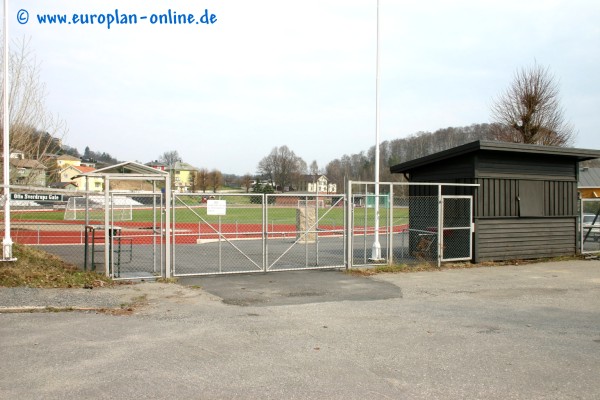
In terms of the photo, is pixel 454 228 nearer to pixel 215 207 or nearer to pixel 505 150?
pixel 505 150

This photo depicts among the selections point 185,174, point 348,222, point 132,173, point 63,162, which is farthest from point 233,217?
point 185,174

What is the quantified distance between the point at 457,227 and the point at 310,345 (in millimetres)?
9394

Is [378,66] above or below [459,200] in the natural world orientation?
above

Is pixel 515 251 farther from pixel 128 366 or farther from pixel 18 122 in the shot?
pixel 18 122

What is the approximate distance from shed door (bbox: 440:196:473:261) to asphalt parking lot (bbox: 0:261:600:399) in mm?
4163

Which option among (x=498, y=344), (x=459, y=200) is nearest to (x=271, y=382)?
(x=498, y=344)

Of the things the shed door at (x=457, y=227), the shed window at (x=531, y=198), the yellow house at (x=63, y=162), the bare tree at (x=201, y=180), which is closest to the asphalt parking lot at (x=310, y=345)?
the shed door at (x=457, y=227)

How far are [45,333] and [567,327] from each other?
7.50 meters

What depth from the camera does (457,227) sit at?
14852 mm

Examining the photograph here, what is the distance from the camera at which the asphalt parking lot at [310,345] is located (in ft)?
16.6

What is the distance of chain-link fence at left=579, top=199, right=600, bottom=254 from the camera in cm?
1745

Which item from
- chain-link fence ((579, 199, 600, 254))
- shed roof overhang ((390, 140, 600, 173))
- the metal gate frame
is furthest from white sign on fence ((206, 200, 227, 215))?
chain-link fence ((579, 199, 600, 254))

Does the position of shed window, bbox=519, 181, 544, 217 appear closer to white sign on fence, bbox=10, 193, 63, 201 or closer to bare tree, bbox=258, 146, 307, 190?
white sign on fence, bbox=10, 193, 63, 201

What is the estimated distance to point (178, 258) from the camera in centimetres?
1720
